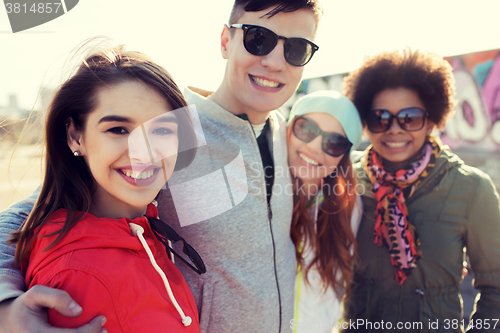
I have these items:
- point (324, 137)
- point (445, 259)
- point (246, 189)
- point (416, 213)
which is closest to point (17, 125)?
point (246, 189)

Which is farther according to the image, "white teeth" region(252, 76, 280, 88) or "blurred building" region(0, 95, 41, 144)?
"white teeth" region(252, 76, 280, 88)

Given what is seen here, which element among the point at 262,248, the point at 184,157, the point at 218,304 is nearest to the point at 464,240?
the point at 262,248

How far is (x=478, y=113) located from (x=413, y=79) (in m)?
7.54

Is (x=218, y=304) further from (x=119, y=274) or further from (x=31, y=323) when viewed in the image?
(x=31, y=323)

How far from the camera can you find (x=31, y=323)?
820mm

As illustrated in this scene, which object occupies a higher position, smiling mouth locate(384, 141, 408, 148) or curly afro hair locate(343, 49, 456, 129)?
curly afro hair locate(343, 49, 456, 129)

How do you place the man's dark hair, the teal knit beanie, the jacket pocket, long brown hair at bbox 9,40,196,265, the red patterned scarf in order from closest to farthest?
1. long brown hair at bbox 9,40,196,265
2. the jacket pocket
3. the man's dark hair
4. the red patterned scarf
5. the teal knit beanie

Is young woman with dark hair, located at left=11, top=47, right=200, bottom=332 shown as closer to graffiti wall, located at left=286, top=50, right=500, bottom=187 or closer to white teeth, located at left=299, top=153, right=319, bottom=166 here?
white teeth, located at left=299, top=153, right=319, bottom=166

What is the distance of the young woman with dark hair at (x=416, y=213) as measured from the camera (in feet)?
6.43

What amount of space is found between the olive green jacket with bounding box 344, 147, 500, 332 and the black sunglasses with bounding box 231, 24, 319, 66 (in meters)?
1.37

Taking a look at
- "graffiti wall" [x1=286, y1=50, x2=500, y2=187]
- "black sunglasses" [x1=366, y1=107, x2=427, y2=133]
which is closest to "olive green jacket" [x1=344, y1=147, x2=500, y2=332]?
"black sunglasses" [x1=366, y1=107, x2=427, y2=133]

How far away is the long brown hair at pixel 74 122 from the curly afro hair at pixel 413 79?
1.87 metres

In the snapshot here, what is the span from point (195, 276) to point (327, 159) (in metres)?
1.30

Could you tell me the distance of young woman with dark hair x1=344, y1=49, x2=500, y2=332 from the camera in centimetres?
196
